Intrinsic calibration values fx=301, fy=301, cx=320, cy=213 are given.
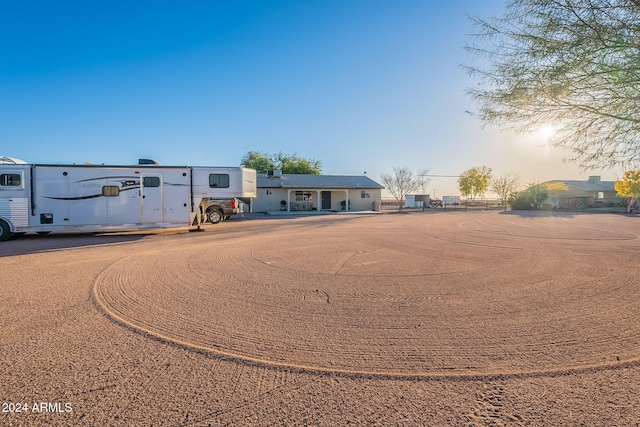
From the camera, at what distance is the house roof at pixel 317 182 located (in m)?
30.9

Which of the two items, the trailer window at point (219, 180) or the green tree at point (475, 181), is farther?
the green tree at point (475, 181)

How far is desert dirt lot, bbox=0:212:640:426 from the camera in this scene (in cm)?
220

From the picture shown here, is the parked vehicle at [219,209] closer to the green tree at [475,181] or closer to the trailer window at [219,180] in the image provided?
the trailer window at [219,180]

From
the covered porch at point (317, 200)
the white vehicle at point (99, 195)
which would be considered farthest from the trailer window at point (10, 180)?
the covered porch at point (317, 200)

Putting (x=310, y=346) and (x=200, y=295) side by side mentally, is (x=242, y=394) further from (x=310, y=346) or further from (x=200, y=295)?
(x=200, y=295)

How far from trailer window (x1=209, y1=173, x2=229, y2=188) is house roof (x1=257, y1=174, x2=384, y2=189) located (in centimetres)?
1707

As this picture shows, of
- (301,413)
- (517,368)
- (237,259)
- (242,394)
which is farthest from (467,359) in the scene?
(237,259)

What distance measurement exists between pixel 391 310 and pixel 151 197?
11.1 meters

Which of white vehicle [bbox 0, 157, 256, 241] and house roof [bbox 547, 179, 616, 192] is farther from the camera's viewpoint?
house roof [bbox 547, 179, 616, 192]

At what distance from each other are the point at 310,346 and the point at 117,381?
5.59 feet

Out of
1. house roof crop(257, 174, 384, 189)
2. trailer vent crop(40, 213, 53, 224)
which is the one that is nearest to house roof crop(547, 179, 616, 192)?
house roof crop(257, 174, 384, 189)

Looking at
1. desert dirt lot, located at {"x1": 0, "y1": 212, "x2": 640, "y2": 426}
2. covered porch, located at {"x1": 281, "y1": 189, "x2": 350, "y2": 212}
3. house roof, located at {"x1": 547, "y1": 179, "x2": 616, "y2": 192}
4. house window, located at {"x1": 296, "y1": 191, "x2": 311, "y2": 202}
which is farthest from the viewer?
house roof, located at {"x1": 547, "y1": 179, "x2": 616, "y2": 192}

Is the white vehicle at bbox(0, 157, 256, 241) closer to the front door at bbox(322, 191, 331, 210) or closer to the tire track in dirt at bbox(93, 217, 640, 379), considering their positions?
the tire track in dirt at bbox(93, 217, 640, 379)

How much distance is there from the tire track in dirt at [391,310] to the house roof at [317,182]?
2364cm
